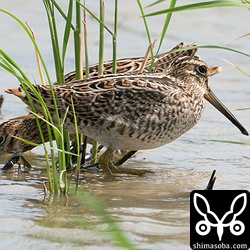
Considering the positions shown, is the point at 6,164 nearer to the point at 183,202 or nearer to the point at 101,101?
the point at 101,101

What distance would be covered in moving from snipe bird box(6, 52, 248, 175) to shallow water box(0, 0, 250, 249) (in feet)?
1.23

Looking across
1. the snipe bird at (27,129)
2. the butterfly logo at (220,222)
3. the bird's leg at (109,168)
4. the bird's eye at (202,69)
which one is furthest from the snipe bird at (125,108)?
the butterfly logo at (220,222)

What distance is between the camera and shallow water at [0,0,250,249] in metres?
5.83

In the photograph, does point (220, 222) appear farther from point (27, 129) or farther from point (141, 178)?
point (27, 129)

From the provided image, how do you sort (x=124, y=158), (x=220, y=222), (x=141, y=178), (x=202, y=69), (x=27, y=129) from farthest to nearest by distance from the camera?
(x=27, y=129)
(x=124, y=158)
(x=202, y=69)
(x=141, y=178)
(x=220, y=222)

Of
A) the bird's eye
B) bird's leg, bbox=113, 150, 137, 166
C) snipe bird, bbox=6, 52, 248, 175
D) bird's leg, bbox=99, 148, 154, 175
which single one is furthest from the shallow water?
the bird's eye

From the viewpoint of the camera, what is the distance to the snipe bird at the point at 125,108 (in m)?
7.27

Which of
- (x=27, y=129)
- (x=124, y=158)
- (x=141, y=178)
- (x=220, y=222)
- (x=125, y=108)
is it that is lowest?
(x=220, y=222)

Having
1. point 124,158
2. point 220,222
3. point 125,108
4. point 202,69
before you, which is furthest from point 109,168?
point 220,222

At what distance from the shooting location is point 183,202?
674cm

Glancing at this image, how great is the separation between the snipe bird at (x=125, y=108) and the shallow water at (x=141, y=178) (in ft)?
1.23

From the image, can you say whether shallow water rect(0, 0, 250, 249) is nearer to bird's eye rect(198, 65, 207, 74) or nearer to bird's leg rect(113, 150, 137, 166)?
bird's leg rect(113, 150, 137, 166)

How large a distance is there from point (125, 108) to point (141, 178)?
697 millimetres

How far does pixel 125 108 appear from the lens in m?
7.32
